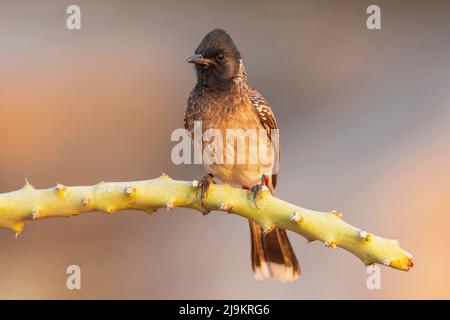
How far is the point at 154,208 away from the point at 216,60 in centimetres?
174

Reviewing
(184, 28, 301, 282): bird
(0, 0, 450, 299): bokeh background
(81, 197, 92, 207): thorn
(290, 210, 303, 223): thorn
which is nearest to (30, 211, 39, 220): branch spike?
(81, 197, 92, 207): thorn

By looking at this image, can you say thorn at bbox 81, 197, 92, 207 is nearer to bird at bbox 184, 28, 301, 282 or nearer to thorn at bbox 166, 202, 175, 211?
thorn at bbox 166, 202, 175, 211

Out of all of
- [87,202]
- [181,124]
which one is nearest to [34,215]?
[87,202]

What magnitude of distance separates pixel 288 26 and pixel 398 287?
154 inches

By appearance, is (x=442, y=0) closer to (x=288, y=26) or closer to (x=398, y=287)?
(x=288, y=26)

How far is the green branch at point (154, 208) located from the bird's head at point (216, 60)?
147cm

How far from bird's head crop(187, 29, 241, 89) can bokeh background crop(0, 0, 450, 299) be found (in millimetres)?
2284

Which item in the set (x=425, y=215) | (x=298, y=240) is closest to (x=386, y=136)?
(x=425, y=215)

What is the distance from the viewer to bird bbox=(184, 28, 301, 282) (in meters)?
4.15

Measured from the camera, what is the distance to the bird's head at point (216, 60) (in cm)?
388

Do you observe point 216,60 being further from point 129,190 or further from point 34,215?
point 34,215

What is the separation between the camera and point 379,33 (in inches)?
345

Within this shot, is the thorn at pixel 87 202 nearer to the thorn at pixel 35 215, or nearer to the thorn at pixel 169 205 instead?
the thorn at pixel 35 215

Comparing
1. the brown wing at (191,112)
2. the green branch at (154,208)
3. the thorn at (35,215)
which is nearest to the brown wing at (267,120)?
the brown wing at (191,112)
